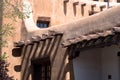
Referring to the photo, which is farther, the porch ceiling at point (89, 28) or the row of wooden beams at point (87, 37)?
the porch ceiling at point (89, 28)

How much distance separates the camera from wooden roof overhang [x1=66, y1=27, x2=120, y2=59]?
38.9 ft

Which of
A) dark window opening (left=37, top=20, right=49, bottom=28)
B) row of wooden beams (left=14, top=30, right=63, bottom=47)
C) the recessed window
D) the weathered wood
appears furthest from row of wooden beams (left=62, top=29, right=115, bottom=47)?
dark window opening (left=37, top=20, right=49, bottom=28)

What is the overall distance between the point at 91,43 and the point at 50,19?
21.7ft

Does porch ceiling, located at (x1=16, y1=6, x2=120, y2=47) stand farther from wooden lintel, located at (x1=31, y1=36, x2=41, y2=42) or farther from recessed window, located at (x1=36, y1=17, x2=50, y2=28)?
recessed window, located at (x1=36, y1=17, x2=50, y2=28)

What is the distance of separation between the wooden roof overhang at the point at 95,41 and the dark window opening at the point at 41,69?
2.02 meters

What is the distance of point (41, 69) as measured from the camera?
53.2ft

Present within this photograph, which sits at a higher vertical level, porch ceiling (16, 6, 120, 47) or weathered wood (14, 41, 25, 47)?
porch ceiling (16, 6, 120, 47)

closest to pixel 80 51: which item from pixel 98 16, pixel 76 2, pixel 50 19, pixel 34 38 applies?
pixel 98 16

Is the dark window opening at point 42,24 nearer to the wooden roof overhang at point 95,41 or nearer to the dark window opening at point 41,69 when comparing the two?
the dark window opening at point 41,69

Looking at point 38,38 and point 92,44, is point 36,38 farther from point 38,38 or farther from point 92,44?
point 92,44

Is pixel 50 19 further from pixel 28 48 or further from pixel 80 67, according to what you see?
pixel 80 67

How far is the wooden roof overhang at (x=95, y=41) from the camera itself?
1185 cm

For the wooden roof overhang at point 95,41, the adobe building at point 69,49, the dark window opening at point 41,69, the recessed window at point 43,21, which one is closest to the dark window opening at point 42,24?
the recessed window at point 43,21

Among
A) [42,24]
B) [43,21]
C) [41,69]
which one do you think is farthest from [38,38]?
[42,24]
